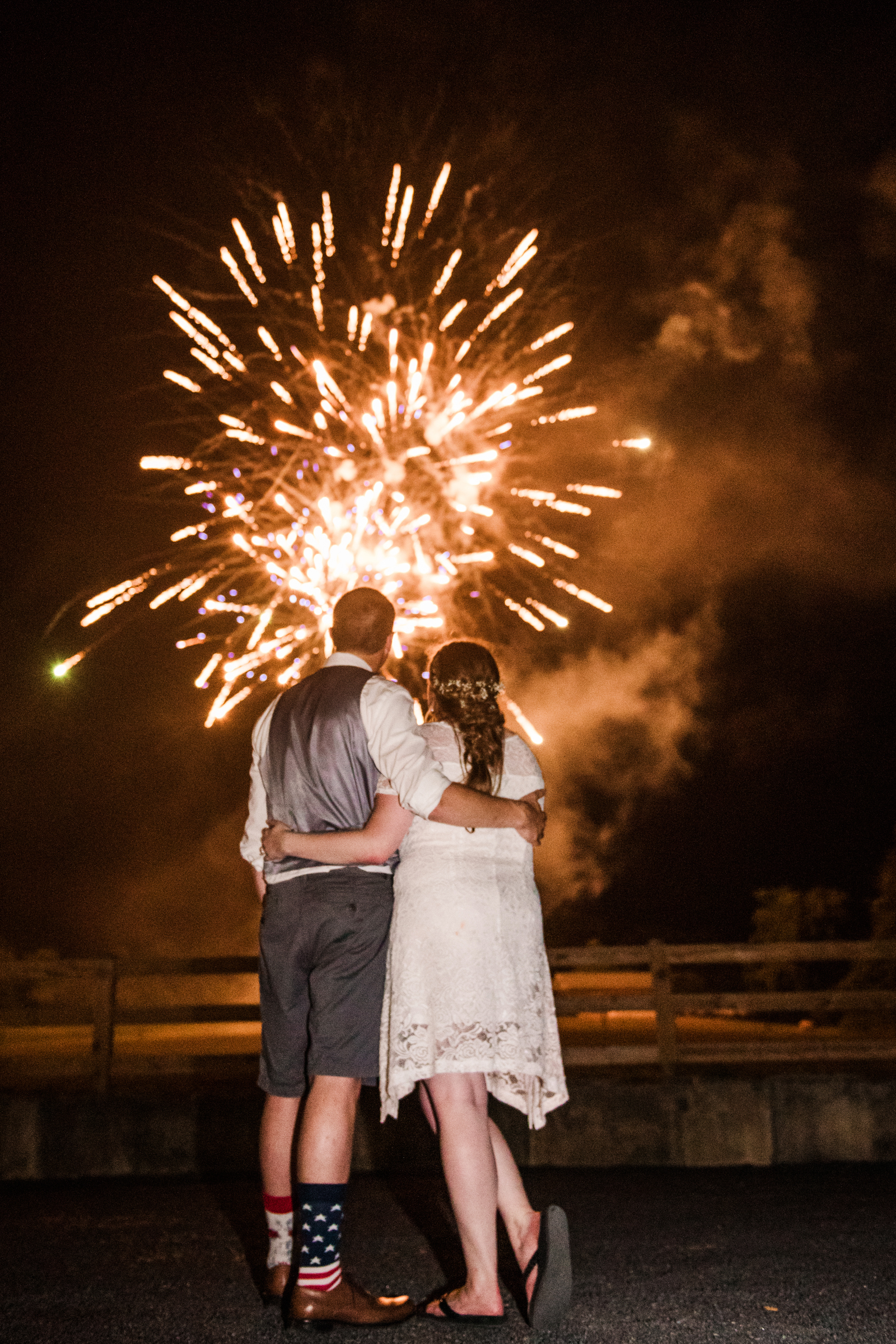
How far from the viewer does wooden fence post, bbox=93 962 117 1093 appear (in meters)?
6.98

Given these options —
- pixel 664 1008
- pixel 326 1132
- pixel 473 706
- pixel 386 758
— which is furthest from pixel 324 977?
pixel 664 1008

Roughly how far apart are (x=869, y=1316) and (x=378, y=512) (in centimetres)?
884

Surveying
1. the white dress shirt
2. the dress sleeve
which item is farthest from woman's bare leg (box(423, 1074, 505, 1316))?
the dress sleeve

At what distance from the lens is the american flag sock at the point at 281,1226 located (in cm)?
319

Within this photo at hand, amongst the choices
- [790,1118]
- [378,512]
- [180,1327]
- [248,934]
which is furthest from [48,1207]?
[248,934]

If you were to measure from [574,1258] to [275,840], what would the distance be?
1.78 meters

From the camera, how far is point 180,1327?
2936mm

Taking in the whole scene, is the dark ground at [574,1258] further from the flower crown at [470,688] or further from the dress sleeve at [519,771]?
the flower crown at [470,688]

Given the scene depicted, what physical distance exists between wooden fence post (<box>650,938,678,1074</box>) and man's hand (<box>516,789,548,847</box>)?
4.08m

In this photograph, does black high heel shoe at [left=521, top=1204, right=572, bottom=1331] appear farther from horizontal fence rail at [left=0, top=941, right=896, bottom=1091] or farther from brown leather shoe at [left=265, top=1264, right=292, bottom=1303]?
horizontal fence rail at [left=0, top=941, right=896, bottom=1091]

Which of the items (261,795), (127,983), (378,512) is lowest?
(127,983)

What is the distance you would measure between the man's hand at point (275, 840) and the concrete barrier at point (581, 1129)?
12.1ft

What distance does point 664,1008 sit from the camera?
283 inches

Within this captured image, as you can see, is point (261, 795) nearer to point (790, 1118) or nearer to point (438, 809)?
point (438, 809)
